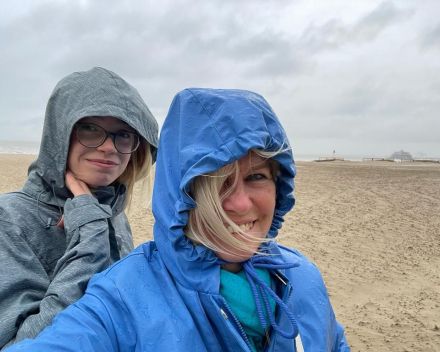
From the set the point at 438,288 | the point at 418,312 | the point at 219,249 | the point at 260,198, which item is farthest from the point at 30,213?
the point at 438,288

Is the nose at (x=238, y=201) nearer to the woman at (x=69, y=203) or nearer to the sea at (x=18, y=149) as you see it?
the woman at (x=69, y=203)

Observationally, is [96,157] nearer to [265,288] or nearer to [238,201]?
[238,201]

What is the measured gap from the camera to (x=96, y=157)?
71.1 inches

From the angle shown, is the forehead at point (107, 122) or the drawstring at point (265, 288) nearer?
the drawstring at point (265, 288)

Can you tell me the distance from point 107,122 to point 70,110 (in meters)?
0.19

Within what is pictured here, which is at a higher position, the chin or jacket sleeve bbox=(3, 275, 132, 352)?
the chin

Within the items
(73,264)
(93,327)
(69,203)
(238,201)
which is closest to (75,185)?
(69,203)

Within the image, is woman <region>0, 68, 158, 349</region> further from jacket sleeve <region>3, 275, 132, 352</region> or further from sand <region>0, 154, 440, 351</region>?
sand <region>0, 154, 440, 351</region>

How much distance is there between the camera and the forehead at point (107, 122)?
1.78 meters

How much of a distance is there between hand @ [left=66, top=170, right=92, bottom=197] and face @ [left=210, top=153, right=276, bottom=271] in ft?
2.63

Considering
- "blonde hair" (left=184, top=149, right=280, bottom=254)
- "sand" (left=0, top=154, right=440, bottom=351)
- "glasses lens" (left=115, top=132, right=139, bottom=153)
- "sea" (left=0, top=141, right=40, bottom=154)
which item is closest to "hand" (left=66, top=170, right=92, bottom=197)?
"glasses lens" (left=115, top=132, right=139, bottom=153)

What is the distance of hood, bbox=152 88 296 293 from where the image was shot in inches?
50.6

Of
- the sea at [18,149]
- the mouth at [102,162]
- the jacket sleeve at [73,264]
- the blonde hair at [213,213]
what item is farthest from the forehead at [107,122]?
the sea at [18,149]

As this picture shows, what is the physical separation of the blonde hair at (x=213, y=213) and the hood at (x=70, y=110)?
705mm
